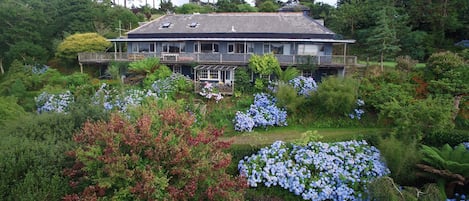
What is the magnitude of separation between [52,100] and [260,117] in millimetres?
12084

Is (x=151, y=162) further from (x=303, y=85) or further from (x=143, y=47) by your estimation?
(x=143, y=47)

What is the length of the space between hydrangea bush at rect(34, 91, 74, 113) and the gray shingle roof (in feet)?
29.9

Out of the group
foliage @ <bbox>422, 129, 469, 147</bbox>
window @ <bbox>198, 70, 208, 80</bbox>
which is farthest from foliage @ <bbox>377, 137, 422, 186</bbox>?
window @ <bbox>198, 70, 208, 80</bbox>

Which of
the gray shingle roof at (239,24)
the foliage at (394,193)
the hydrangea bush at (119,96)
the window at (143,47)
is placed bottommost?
the foliage at (394,193)

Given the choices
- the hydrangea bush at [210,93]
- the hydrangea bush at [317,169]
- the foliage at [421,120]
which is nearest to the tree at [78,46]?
the hydrangea bush at [210,93]

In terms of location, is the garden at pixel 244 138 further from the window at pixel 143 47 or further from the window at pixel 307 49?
the window at pixel 143 47

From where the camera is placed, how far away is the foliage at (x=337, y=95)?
1576 cm

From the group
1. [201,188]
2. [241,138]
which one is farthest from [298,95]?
[201,188]

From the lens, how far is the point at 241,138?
1496 cm

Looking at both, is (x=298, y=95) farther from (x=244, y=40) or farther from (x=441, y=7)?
(x=441, y=7)

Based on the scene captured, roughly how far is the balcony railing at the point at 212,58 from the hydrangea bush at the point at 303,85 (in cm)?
342

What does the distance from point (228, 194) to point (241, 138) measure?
7864 millimetres

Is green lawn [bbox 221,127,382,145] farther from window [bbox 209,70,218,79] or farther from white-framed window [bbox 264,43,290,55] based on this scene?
white-framed window [bbox 264,43,290,55]

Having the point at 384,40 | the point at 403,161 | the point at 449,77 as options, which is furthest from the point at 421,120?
the point at 384,40
